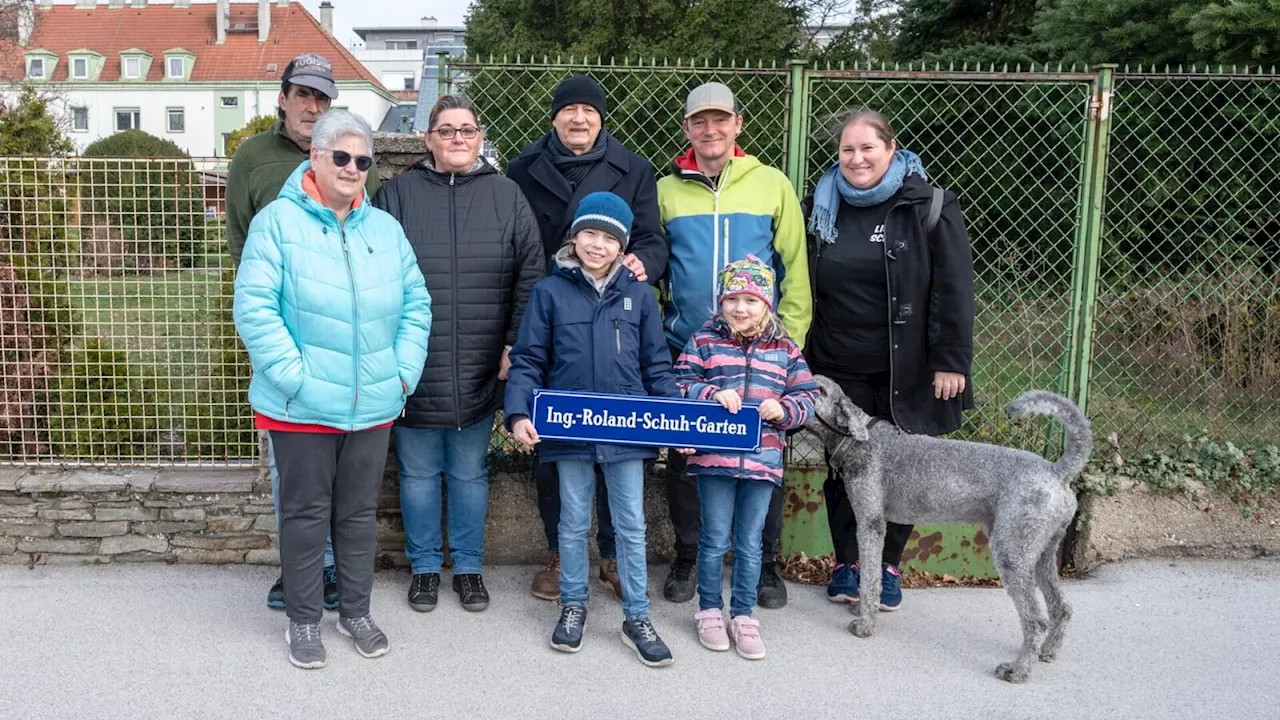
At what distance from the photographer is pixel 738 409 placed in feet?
12.3

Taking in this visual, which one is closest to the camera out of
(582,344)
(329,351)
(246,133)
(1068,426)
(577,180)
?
(329,351)

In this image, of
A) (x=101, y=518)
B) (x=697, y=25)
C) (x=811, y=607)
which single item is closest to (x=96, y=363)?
(x=101, y=518)

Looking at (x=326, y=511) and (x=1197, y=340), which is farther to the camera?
(x=1197, y=340)

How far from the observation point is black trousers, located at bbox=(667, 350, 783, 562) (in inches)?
170

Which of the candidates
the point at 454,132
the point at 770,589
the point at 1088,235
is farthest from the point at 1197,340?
the point at 454,132

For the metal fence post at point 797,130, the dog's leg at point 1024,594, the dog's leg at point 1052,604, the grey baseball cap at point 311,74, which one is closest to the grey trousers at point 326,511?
the grey baseball cap at point 311,74

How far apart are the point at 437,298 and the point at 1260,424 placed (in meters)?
4.54

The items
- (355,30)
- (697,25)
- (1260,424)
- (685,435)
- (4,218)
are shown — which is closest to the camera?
(685,435)

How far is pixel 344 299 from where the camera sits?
3652mm

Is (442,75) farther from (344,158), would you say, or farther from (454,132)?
(344,158)

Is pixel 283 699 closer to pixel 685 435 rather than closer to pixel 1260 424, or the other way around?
pixel 685 435

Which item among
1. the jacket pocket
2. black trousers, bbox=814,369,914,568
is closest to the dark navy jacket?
the jacket pocket

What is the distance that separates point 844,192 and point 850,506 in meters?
1.36

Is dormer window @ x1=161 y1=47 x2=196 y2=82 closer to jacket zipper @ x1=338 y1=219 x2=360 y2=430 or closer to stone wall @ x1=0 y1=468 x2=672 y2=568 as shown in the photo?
stone wall @ x1=0 y1=468 x2=672 y2=568
